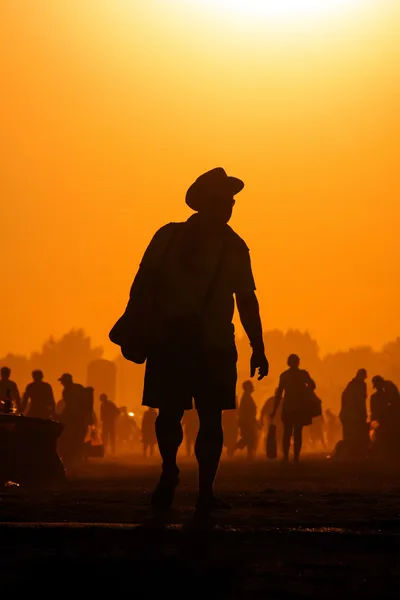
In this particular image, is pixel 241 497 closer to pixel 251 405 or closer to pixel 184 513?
pixel 184 513

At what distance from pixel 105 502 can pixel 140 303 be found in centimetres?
127

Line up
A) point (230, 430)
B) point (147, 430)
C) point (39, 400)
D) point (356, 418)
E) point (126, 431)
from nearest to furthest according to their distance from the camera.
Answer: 1. point (39, 400)
2. point (356, 418)
3. point (230, 430)
4. point (147, 430)
5. point (126, 431)

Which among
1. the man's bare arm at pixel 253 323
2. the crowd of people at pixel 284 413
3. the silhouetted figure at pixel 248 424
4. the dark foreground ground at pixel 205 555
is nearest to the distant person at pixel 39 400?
the crowd of people at pixel 284 413

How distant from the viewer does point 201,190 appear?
708 cm

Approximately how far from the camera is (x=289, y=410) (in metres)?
21.9

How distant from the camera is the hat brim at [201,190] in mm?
7055

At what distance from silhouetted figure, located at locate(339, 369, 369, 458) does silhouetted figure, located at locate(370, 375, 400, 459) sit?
1290 millimetres

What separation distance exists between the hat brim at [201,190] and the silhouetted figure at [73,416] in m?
20.0

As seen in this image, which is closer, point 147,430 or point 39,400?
point 39,400

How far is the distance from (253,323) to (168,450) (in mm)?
933

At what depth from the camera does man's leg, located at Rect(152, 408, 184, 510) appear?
21.8 ft

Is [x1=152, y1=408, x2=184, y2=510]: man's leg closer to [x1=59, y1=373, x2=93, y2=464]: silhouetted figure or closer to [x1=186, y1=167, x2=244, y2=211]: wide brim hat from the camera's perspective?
[x1=186, y1=167, x2=244, y2=211]: wide brim hat

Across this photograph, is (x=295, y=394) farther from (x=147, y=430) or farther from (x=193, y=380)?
(x=147, y=430)

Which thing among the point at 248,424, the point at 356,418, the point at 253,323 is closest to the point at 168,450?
the point at 253,323
